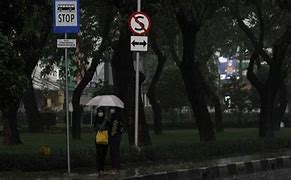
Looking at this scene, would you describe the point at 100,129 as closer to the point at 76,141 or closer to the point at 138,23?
the point at 138,23

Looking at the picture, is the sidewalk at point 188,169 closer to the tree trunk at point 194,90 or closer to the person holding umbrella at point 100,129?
the person holding umbrella at point 100,129

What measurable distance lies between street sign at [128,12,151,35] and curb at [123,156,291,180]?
3.49m

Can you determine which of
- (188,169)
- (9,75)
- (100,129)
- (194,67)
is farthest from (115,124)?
(194,67)

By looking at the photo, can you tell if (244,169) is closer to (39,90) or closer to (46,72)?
(46,72)

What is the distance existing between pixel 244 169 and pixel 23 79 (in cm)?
723

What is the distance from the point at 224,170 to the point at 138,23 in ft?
14.1

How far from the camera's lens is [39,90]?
206 ft

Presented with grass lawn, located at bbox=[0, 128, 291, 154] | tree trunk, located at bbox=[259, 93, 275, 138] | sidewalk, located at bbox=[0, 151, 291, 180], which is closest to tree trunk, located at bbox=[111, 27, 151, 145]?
grass lawn, located at bbox=[0, 128, 291, 154]

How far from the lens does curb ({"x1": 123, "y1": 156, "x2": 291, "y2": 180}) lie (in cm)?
1378

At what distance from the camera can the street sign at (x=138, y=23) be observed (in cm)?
1473

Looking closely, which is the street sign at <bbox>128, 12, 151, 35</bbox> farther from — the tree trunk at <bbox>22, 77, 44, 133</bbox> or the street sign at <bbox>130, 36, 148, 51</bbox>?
the tree trunk at <bbox>22, 77, 44, 133</bbox>

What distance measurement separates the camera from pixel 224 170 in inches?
611

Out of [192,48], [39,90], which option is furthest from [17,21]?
[39,90]

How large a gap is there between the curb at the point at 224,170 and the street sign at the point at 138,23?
3.49 m
